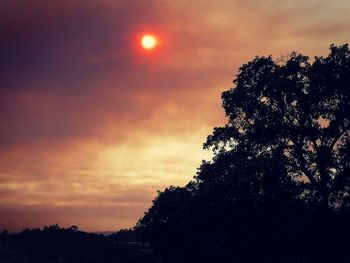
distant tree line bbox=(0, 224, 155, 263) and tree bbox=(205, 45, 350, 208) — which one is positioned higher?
tree bbox=(205, 45, 350, 208)

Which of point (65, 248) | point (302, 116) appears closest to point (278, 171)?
point (302, 116)

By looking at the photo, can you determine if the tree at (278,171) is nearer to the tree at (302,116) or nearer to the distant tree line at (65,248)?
the tree at (302,116)

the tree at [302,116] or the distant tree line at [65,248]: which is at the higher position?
the tree at [302,116]

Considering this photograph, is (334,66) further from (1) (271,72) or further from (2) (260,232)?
(2) (260,232)

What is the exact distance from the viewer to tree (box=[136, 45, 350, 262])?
2792 cm

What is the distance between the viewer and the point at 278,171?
2788 centimetres

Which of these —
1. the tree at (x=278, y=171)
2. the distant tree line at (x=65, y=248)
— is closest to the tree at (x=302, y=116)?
the tree at (x=278, y=171)

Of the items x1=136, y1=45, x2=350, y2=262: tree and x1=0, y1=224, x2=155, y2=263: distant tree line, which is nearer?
x1=136, y1=45, x2=350, y2=262: tree

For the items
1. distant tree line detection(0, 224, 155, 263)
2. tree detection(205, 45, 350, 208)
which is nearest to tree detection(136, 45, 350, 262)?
tree detection(205, 45, 350, 208)

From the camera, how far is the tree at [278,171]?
27.9 meters

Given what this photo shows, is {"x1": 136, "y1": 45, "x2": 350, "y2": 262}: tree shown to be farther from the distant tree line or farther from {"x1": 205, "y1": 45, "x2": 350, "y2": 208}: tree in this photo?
the distant tree line

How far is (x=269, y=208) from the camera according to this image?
91.9 ft

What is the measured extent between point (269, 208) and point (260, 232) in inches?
85.2

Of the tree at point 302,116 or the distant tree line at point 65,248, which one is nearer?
the tree at point 302,116
